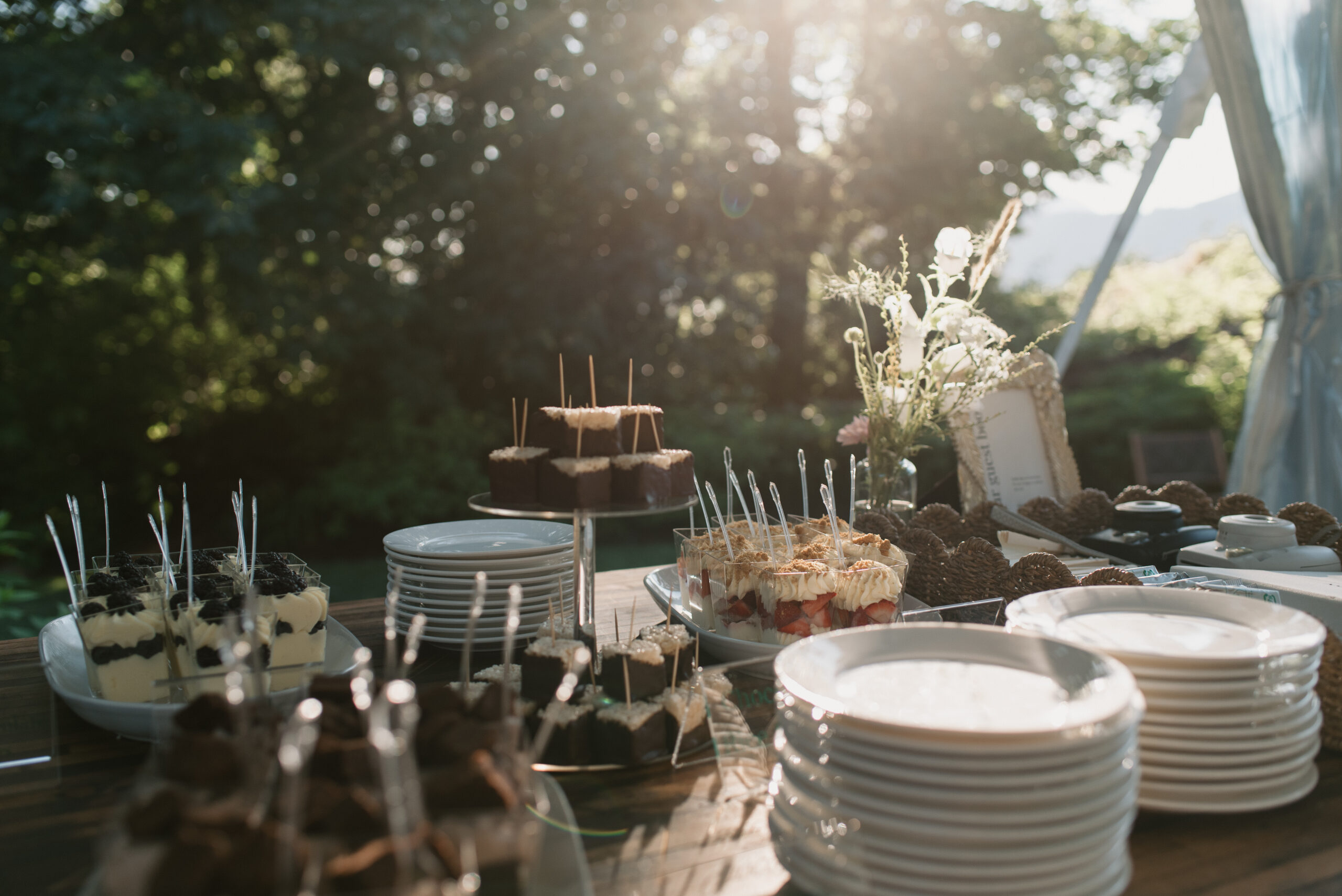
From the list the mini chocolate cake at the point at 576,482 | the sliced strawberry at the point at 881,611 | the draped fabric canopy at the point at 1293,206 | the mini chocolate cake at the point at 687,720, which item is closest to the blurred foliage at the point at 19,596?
the mini chocolate cake at the point at 576,482

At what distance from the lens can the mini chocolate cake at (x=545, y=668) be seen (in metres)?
1.23

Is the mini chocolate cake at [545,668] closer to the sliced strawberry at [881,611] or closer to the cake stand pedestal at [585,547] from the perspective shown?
the cake stand pedestal at [585,547]

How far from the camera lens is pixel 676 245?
266 inches

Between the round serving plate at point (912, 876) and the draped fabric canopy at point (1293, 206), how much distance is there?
3228mm

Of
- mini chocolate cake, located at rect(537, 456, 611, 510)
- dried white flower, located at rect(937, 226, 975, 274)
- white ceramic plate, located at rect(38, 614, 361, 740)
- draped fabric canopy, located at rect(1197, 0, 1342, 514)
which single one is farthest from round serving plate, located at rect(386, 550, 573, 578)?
draped fabric canopy, located at rect(1197, 0, 1342, 514)

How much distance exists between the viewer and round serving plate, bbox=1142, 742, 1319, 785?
39.0 inches

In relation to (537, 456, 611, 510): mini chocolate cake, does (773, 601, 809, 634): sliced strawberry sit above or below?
below

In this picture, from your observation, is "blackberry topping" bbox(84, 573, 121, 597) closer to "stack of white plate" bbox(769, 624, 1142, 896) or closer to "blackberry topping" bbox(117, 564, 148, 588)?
"blackberry topping" bbox(117, 564, 148, 588)

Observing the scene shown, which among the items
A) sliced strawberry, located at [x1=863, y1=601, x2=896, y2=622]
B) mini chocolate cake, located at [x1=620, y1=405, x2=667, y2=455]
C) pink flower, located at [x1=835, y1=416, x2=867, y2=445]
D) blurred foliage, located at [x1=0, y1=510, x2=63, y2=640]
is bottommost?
blurred foliage, located at [x1=0, y1=510, x2=63, y2=640]

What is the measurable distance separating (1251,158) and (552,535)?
3010 mm

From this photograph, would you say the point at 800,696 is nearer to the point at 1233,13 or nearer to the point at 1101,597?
the point at 1101,597

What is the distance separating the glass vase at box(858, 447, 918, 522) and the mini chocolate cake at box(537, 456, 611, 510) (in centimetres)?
96

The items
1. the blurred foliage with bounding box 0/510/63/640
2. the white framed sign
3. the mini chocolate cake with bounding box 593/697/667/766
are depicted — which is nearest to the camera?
the mini chocolate cake with bounding box 593/697/667/766

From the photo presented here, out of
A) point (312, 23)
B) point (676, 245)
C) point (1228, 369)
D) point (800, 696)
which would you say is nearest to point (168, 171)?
point (312, 23)
